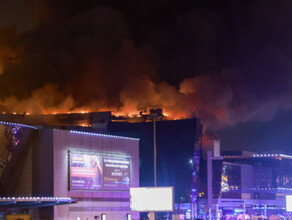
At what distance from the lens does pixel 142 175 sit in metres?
87.2

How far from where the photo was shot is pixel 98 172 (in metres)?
60.7

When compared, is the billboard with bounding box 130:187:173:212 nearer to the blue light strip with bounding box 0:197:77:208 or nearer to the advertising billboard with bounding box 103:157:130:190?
the blue light strip with bounding box 0:197:77:208

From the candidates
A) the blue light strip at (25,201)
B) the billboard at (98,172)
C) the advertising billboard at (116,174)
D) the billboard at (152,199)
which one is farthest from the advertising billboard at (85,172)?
the billboard at (152,199)

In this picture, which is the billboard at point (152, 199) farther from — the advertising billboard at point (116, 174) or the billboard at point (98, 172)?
the advertising billboard at point (116, 174)

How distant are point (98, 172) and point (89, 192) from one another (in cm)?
222

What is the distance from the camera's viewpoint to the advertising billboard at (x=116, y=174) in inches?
2427

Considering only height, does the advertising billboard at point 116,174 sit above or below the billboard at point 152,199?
above

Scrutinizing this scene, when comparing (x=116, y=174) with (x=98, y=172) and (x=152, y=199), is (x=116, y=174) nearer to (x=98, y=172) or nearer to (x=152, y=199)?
(x=98, y=172)

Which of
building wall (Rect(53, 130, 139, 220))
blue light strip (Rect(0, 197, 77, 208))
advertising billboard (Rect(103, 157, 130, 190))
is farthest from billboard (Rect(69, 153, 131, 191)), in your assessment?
blue light strip (Rect(0, 197, 77, 208))

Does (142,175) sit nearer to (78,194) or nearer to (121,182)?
(121,182)

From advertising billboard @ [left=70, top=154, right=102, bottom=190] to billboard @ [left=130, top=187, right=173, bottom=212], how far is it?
8.30m

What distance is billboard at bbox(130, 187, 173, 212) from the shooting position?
51000 mm

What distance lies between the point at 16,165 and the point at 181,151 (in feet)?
121

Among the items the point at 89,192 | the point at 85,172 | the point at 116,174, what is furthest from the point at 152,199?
the point at 116,174
